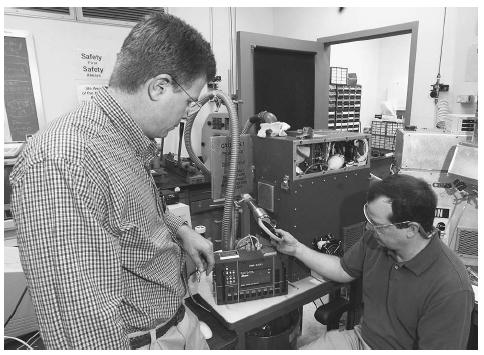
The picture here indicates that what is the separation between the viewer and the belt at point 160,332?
0.95 m

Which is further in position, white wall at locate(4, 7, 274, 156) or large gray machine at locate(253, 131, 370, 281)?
white wall at locate(4, 7, 274, 156)

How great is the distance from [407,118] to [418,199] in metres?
2.00

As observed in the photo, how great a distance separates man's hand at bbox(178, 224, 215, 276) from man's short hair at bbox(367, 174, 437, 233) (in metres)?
0.70

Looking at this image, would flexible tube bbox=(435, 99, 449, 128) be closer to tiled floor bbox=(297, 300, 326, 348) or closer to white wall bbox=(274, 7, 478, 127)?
white wall bbox=(274, 7, 478, 127)

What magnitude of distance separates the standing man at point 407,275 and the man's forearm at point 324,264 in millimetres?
12

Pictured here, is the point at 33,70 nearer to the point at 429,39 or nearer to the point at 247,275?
the point at 247,275

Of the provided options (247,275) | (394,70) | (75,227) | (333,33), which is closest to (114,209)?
(75,227)

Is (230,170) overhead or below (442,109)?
below

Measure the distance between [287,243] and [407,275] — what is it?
0.48m

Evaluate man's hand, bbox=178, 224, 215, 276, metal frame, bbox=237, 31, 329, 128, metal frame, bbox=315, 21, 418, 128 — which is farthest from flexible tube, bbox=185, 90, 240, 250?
metal frame, bbox=315, 21, 418, 128

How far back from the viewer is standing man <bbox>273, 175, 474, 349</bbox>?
3.77ft

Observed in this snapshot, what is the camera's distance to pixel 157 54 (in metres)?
0.83
